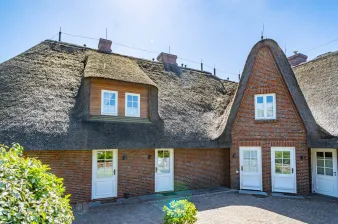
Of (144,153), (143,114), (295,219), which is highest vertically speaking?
(143,114)

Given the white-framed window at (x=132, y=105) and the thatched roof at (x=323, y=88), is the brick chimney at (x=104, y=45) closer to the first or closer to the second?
the white-framed window at (x=132, y=105)

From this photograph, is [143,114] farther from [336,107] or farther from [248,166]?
[336,107]

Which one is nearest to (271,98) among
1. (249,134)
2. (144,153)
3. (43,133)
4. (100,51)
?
(249,134)

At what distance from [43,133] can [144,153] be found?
428 cm

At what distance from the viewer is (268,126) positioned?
36.1 feet

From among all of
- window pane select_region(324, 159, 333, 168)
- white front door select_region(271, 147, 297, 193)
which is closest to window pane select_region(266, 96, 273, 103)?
white front door select_region(271, 147, 297, 193)

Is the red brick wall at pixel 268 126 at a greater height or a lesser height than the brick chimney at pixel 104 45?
lesser

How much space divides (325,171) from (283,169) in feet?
6.42

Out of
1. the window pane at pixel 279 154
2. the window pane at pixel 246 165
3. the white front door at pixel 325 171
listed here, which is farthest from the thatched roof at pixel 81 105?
the white front door at pixel 325 171

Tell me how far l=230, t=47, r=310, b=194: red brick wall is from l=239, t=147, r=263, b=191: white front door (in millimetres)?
198

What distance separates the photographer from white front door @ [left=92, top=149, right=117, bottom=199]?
30.4ft

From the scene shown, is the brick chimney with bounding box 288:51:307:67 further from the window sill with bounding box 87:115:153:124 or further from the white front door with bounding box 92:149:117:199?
the white front door with bounding box 92:149:117:199

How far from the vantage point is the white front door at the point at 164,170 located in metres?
10.6

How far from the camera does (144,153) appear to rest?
1023cm
